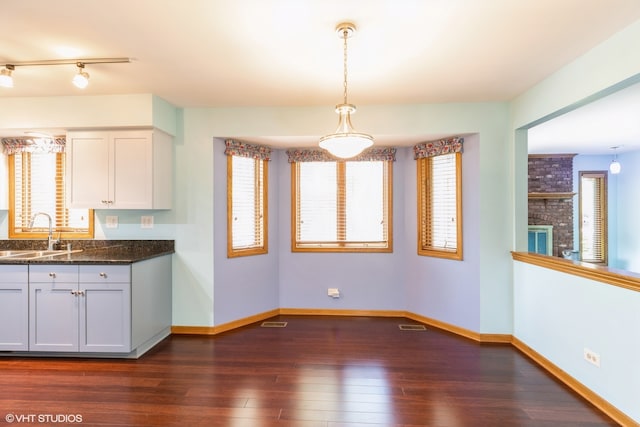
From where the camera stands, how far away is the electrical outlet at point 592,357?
233 cm

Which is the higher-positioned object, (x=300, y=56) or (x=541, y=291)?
(x=300, y=56)

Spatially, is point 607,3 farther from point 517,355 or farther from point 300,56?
point 517,355

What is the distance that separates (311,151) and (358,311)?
2.21 m

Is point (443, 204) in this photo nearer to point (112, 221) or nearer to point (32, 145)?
point (112, 221)

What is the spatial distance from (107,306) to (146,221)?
1067mm

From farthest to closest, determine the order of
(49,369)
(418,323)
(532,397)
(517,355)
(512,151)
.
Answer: (418,323)
(512,151)
(517,355)
(49,369)
(532,397)

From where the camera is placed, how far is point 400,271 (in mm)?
4309

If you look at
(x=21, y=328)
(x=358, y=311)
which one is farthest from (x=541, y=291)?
(x=21, y=328)

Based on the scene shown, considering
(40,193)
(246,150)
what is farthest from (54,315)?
(246,150)

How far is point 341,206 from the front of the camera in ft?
14.4

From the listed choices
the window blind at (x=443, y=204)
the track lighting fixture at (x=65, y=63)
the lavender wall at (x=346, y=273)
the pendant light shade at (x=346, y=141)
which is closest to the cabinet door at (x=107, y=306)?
the track lighting fixture at (x=65, y=63)

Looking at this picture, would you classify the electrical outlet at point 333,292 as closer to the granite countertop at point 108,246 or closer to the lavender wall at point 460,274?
the lavender wall at point 460,274

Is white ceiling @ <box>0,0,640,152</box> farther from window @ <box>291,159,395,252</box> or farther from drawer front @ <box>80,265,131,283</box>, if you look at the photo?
drawer front @ <box>80,265,131,283</box>

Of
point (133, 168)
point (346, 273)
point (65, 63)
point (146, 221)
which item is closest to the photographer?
point (65, 63)
